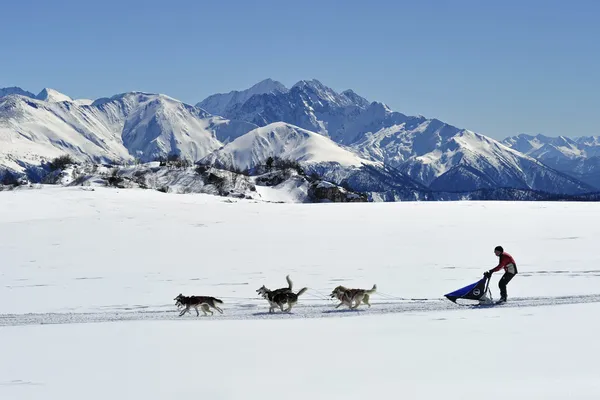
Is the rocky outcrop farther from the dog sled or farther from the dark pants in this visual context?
the dog sled

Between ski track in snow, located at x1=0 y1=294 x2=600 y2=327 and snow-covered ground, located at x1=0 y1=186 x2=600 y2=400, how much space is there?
91mm

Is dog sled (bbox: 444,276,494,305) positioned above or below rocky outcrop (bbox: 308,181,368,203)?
below

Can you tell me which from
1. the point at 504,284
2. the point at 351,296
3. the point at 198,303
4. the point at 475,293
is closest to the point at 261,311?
the point at 198,303

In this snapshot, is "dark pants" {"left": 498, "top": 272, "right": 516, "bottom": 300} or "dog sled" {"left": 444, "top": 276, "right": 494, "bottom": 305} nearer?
"dog sled" {"left": 444, "top": 276, "right": 494, "bottom": 305}

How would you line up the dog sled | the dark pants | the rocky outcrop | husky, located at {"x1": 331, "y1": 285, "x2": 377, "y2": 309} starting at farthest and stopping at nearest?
the rocky outcrop → the dark pants → the dog sled → husky, located at {"x1": 331, "y1": 285, "x2": 377, "y2": 309}

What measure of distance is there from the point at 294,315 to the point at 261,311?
1.37m

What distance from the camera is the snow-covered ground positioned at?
9648 millimetres

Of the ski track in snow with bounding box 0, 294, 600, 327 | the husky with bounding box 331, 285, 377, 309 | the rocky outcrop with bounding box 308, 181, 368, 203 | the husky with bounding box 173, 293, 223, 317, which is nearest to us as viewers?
the ski track in snow with bounding box 0, 294, 600, 327

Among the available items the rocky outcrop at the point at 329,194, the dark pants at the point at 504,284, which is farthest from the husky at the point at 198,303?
the rocky outcrop at the point at 329,194

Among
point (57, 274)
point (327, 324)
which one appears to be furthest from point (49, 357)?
point (57, 274)

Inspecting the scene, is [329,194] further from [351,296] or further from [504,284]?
[351,296]

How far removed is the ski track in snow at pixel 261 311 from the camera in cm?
1611

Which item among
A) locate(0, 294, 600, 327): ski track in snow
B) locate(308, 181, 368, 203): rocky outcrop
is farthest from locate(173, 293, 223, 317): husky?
locate(308, 181, 368, 203): rocky outcrop

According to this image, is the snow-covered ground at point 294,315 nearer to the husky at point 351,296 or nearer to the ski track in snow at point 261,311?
the ski track in snow at point 261,311
